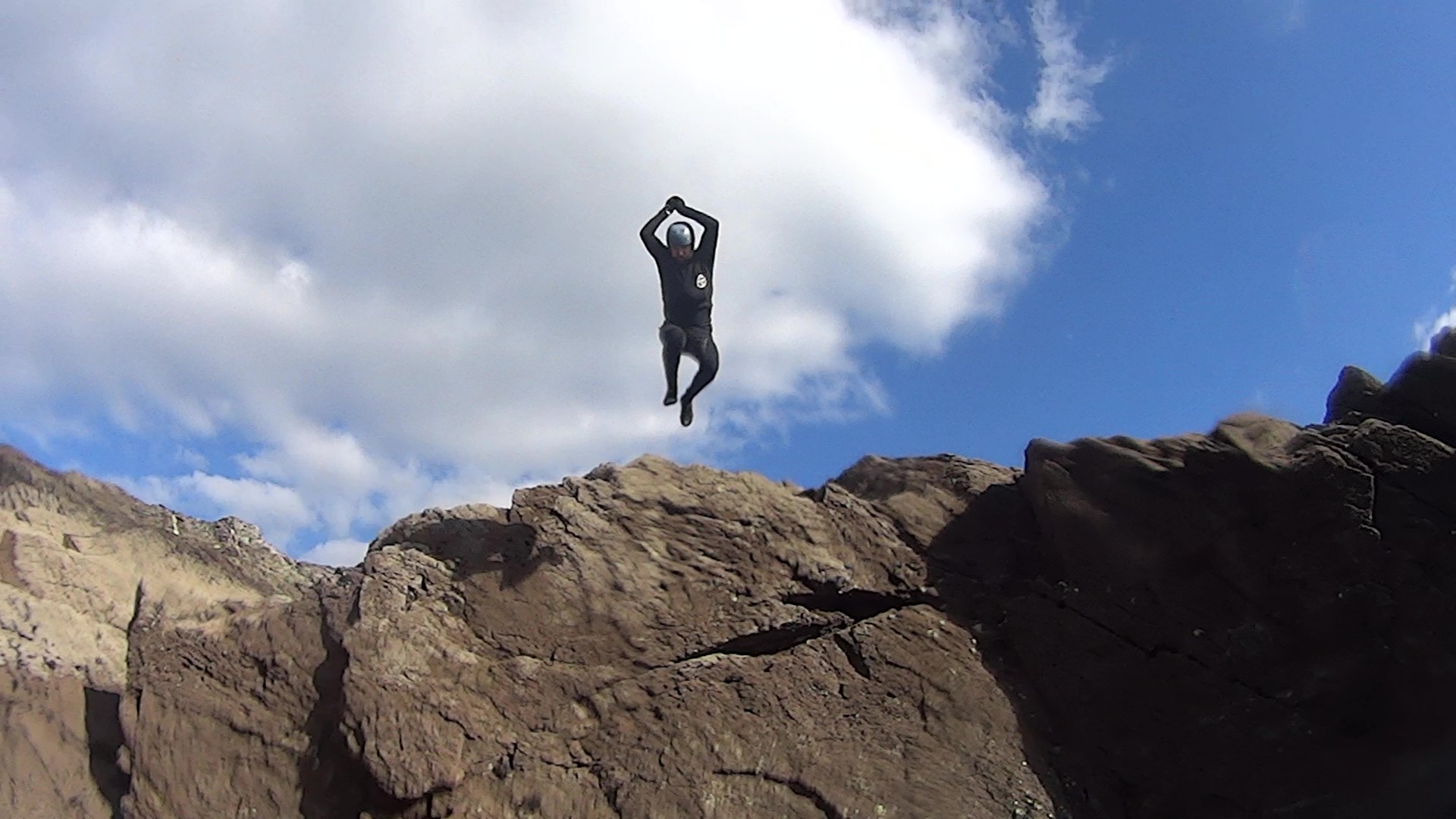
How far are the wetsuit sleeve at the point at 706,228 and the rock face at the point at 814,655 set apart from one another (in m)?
2.48

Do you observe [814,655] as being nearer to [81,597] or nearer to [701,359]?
[701,359]

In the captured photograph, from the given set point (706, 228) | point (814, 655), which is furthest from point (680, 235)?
point (814, 655)

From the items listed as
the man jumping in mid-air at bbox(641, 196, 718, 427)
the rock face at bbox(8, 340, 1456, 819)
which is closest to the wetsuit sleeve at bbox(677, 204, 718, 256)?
the man jumping in mid-air at bbox(641, 196, 718, 427)

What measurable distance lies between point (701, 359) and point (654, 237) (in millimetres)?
1437

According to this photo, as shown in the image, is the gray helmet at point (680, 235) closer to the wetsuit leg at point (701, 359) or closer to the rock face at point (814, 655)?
the wetsuit leg at point (701, 359)

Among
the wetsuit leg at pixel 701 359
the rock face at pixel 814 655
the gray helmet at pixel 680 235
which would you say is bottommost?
the rock face at pixel 814 655

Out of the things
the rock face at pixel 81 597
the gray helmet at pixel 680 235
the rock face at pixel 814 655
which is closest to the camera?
the rock face at pixel 814 655

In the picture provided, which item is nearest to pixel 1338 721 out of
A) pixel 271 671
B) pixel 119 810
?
pixel 271 671

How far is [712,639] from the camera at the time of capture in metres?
8.91

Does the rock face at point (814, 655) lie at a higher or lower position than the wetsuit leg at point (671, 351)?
lower

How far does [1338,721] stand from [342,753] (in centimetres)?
836

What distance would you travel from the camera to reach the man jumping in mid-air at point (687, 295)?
10625 mm

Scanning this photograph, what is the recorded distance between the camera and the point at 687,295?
1061cm

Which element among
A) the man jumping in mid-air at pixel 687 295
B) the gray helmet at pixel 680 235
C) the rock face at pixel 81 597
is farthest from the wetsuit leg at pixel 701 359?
the rock face at pixel 81 597
